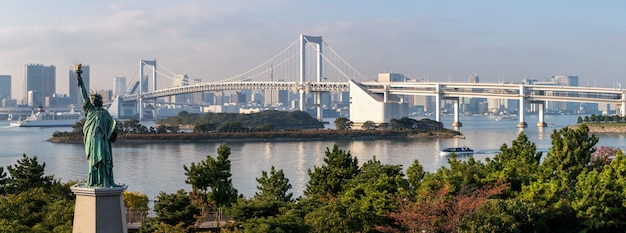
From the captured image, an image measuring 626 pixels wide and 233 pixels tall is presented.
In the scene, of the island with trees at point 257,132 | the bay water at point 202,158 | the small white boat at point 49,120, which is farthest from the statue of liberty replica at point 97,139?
the small white boat at point 49,120

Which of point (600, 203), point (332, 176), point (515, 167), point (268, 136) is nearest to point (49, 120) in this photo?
point (268, 136)

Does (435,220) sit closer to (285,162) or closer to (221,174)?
(221,174)

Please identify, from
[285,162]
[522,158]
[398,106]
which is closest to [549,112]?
[398,106]

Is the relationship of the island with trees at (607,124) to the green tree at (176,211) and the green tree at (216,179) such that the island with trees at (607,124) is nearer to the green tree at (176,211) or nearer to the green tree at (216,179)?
the green tree at (216,179)

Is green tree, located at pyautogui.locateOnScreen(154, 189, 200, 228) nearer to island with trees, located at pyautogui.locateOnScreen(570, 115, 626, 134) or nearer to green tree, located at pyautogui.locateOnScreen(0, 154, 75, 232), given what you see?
green tree, located at pyautogui.locateOnScreen(0, 154, 75, 232)

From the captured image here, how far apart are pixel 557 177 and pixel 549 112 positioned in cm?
8719

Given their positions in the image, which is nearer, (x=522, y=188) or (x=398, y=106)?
(x=522, y=188)

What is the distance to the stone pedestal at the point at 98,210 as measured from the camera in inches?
180

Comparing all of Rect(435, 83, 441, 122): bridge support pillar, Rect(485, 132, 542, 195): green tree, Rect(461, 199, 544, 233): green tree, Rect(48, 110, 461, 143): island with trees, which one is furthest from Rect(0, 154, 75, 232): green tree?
Rect(435, 83, 441, 122): bridge support pillar

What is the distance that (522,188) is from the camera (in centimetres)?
815

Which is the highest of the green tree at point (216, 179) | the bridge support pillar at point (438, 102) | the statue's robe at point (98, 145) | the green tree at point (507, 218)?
the bridge support pillar at point (438, 102)

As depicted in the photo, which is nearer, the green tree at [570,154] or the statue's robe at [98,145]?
the statue's robe at [98,145]

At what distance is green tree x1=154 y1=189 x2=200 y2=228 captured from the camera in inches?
274

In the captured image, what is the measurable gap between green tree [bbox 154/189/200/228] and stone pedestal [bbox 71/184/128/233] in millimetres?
2270
